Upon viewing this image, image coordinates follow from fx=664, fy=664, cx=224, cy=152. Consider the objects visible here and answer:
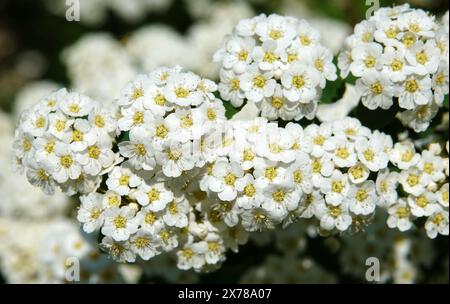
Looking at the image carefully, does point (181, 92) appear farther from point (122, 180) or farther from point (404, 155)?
point (404, 155)

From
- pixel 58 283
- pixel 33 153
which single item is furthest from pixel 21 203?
pixel 33 153

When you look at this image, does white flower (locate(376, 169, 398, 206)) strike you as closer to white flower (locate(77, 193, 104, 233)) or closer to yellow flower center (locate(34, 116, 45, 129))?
white flower (locate(77, 193, 104, 233))

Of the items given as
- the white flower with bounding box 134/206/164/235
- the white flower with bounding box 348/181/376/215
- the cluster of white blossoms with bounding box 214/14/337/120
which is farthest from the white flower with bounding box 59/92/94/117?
the white flower with bounding box 348/181/376/215

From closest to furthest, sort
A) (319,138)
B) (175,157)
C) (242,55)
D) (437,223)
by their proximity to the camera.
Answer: (175,157)
(319,138)
(242,55)
(437,223)

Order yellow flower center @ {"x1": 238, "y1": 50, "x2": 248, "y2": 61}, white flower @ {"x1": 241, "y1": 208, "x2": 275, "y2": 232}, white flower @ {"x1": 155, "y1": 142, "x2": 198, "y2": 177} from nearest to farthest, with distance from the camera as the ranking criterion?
white flower @ {"x1": 155, "y1": 142, "x2": 198, "y2": 177}, white flower @ {"x1": 241, "y1": 208, "x2": 275, "y2": 232}, yellow flower center @ {"x1": 238, "y1": 50, "x2": 248, "y2": 61}

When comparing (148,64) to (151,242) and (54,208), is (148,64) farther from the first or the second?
(151,242)

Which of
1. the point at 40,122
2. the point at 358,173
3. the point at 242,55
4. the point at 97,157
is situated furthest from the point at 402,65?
the point at 40,122

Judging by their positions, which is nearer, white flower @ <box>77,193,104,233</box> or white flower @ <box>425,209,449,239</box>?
white flower @ <box>77,193,104,233</box>
